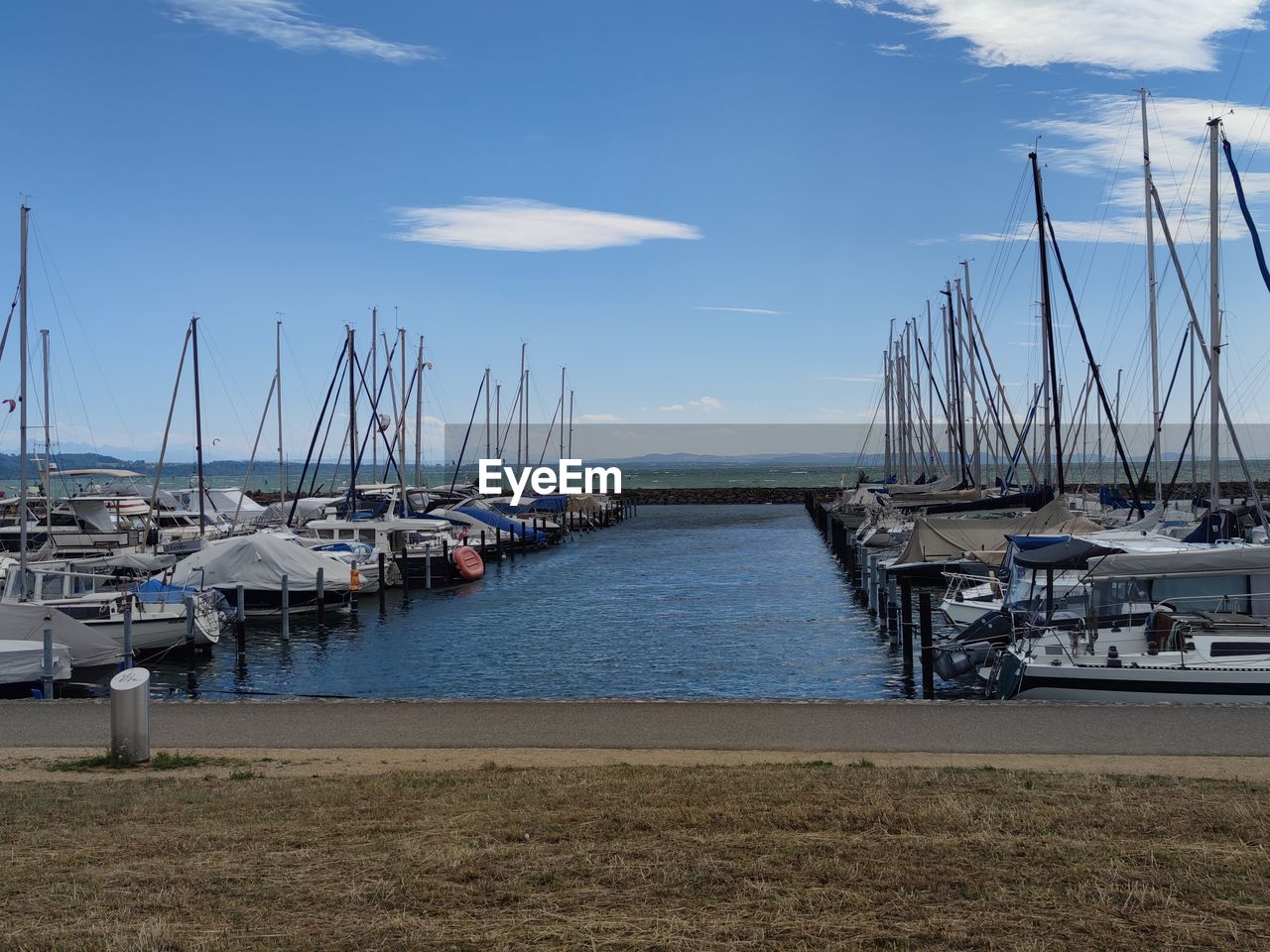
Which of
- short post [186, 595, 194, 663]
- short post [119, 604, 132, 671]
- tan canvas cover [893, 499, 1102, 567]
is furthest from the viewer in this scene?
tan canvas cover [893, 499, 1102, 567]

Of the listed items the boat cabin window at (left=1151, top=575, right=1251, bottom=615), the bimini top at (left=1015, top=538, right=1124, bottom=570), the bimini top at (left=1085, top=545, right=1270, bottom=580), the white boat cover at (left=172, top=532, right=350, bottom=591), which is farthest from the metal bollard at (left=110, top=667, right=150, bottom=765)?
the white boat cover at (left=172, top=532, right=350, bottom=591)

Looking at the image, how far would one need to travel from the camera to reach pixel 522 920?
7902mm

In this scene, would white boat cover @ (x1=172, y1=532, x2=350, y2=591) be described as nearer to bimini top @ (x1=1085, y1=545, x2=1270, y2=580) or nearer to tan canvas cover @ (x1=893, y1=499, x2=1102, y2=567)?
tan canvas cover @ (x1=893, y1=499, x2=1102, y2=567)

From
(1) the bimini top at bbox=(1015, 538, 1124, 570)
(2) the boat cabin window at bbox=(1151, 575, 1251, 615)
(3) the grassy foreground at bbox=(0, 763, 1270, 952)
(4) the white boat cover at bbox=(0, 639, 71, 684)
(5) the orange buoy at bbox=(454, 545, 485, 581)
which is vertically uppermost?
(1) the bimini top at bbox=(1015, 538, 1124, 570)

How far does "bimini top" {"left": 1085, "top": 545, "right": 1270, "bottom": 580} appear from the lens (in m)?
20.9

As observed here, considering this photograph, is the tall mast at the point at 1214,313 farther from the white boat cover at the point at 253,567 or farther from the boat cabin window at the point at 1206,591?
the white boat cover at the point at 253,567

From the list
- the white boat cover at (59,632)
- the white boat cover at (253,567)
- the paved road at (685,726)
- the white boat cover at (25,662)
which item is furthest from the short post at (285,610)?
the paved road at (685,726)

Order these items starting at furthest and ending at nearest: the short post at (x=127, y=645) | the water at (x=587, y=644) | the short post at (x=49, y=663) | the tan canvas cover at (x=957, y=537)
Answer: the tan canvas cover at (x=957, y=537)
the water at (x=587, y=644)
the short post at (x=127, y=645)
the short post at (x=49, y=663)

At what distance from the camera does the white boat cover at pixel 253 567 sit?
3756 cm

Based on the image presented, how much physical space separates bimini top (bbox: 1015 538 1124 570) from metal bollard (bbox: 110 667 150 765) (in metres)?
16.4

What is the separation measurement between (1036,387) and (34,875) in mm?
70253

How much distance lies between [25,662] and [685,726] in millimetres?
14102

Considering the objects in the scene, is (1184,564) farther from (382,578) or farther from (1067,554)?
(382,578)

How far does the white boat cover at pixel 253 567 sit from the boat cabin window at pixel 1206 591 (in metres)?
24.7
